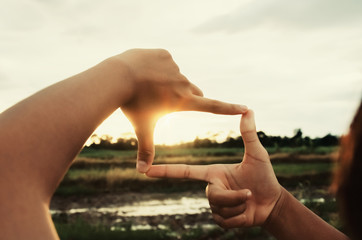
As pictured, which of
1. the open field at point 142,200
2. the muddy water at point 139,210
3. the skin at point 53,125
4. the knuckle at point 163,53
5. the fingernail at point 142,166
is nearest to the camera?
the skin at point 53,125

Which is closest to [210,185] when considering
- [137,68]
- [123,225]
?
[137,68]

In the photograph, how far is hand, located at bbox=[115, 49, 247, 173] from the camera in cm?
114

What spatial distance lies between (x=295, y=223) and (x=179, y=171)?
0.52 m

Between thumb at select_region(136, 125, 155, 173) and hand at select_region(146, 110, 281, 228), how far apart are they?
140mm

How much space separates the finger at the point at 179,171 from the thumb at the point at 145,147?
81 millimetres

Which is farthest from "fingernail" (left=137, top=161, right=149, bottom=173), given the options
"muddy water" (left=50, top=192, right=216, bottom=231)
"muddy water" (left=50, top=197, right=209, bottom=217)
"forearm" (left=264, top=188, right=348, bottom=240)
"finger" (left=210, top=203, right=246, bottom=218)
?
"muddy water" (left=50, top=197, right=209, bottom=217)

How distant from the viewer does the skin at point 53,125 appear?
80 cm

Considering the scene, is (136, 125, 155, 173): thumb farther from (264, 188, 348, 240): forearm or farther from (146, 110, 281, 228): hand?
(264, 188, 348, 240): forearm

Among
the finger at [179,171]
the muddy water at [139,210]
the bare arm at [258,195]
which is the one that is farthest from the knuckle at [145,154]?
the muddy water at [139,210]

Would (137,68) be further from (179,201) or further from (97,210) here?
(179,201)

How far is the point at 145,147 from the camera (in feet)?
4.58

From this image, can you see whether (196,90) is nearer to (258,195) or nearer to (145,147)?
(145,147)

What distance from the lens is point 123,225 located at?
8867mm

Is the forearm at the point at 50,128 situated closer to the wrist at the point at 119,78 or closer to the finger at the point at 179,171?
the wrist at the point at 119,78
